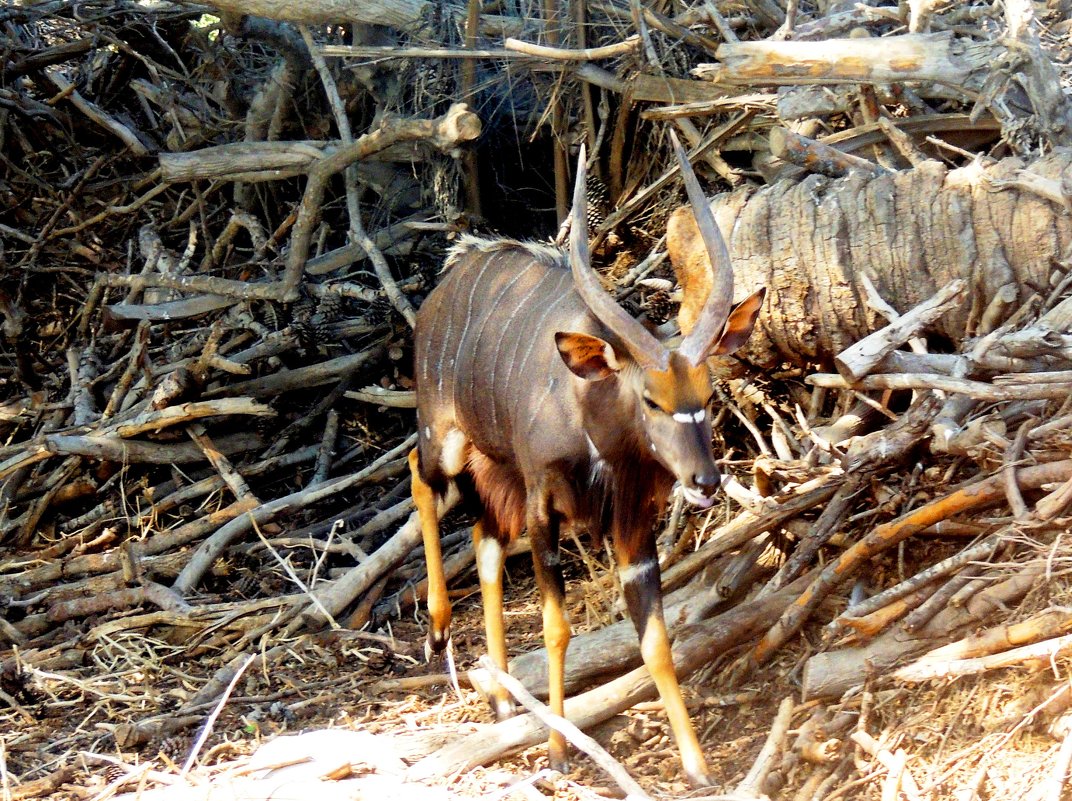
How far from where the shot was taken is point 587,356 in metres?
3.10

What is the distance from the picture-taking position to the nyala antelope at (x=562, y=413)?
3.04 meters

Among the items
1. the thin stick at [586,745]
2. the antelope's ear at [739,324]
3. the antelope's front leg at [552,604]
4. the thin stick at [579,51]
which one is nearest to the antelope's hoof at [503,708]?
→ the antelope's front leg at [552,604]

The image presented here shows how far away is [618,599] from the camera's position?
162 inches

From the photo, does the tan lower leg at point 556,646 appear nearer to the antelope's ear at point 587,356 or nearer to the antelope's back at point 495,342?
the antelope's back at point 495,342

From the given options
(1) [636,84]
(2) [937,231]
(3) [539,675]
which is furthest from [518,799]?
(1) [636,84]

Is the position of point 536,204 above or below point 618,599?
above

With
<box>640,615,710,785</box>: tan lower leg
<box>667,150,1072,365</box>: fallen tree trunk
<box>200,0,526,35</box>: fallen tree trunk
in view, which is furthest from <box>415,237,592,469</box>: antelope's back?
<box>200,0,526,35</box>: fallen tree trunk

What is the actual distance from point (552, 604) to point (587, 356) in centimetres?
75

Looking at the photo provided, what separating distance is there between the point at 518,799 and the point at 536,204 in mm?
3173

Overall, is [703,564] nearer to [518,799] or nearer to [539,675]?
[539,675]

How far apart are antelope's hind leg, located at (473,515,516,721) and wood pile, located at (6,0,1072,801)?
3.3 inches

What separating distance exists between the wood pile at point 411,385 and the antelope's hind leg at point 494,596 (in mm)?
83

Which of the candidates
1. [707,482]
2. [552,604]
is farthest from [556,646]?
[707,482]

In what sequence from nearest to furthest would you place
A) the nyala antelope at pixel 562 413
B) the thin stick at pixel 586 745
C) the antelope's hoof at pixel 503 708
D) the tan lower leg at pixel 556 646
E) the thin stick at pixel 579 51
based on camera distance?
1. the thin stick at pixel 586 745
2. the nyala antelope at pixel 562 413
3. the tan lower leg at pixel 556 646
4. the antelope's hoof at pixel 503 708
5. the thin stick at pixel 579 51
